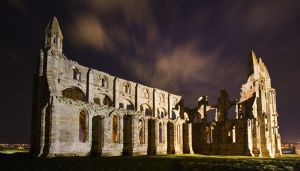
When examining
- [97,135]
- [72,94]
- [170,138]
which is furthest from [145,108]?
[97,135]

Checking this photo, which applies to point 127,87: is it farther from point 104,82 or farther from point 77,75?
point 77,75

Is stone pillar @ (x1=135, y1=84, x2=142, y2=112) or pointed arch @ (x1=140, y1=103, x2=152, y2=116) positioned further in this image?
pointed arch @ (x1=140, y1=103, x2=152, y2=116)

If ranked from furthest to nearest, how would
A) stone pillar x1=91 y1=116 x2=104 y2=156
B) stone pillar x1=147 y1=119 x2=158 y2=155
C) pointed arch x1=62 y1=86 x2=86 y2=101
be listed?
pointed arch x1=62 y1=86 x2=86 y2=101
stone pillar x1=147 y1=119 x2=158 y2=155
stone pillar x1=91 y1=116 x2=104 y2=156

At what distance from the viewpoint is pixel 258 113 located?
125 feet

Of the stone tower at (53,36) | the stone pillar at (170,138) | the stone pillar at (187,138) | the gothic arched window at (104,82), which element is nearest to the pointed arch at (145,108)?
the stone pillar at (170,138)

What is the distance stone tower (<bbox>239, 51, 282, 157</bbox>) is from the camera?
3603 centimetres

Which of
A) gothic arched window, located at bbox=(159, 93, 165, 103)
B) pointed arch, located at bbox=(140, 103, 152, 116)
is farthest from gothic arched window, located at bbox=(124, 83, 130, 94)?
gothic arched window, located at bbox=(159, 93, 165, 103)

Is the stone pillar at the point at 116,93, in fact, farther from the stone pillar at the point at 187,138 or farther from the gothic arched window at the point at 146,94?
the stone pillar at the point at 187,138

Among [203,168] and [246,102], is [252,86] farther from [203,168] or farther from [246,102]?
[203,168]

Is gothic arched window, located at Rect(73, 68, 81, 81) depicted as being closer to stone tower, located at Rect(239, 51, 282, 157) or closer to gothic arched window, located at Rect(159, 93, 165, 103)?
gothic arched window, located at Rect(159, 93, 165, 103)

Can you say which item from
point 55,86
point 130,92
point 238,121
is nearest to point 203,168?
point 55,86

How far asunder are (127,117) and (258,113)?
59.7ft

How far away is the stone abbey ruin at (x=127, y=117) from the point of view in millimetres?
25062

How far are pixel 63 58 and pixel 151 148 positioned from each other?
13.8 metres
